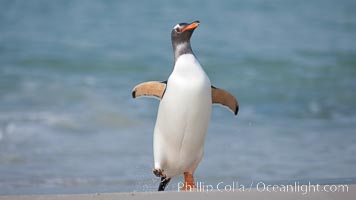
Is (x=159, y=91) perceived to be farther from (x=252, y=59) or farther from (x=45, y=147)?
(x=252, y=59)

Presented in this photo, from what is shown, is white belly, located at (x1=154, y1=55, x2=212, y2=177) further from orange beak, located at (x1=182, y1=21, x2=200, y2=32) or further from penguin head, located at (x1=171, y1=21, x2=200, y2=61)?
orange beak, located at (x1=182, y1=21, x2=200, y2=32)

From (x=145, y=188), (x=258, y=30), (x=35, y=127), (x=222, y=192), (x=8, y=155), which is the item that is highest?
(x=258, y=30)

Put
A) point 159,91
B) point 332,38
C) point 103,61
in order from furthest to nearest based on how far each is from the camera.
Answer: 1. point 332,38
2. point 103,61
3. point 159,91

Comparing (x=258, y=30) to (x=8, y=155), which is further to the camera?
(x=258, y=30)

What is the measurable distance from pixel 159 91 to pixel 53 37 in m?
12.3

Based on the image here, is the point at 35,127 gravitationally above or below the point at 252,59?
below

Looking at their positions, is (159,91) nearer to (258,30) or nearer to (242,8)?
(258,30)

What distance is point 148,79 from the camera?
14312 mm

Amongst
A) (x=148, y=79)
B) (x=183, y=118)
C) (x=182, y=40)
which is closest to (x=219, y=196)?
(x=183, y=118)

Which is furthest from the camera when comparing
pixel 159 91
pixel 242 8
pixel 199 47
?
pixel 242 8

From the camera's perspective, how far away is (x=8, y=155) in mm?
8898

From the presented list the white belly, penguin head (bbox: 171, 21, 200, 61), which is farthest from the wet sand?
penguin head (bbox: 171, 21, 200, 61)

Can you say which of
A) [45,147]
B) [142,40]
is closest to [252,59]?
[142,40]

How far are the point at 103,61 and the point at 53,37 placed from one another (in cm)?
239
